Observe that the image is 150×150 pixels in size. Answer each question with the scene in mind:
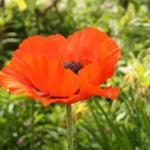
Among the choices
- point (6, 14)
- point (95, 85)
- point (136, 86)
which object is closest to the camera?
point (95, 85)

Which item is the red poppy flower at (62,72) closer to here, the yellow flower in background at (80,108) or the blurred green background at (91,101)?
the blurred green background at (91,101)

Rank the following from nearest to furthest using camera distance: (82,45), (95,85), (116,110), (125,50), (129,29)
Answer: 1. (95,85)
2. (82,45)
3. (116,110)
4. (125,50)
5. (129,29)

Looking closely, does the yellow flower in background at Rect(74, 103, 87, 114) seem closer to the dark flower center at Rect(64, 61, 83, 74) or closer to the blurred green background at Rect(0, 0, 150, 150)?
the blurred green background at Rect(0, 0, 150, 150)

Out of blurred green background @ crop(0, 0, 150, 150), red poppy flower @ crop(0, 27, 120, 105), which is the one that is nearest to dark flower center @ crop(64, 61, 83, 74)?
red poppy flower @ crop(0, 27, 120, 105)

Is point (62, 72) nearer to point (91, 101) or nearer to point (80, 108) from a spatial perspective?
point (80, 108)

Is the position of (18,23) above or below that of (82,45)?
below

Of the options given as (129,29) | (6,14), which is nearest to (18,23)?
(6,14)

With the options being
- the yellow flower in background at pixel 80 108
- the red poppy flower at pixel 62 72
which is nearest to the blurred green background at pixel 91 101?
the yellow flower in background at pixel 80 108

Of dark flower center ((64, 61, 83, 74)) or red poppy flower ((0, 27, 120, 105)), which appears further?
dark flower center ((64, 61, 83, 74))

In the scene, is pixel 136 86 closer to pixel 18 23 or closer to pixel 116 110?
pixel 116 110
